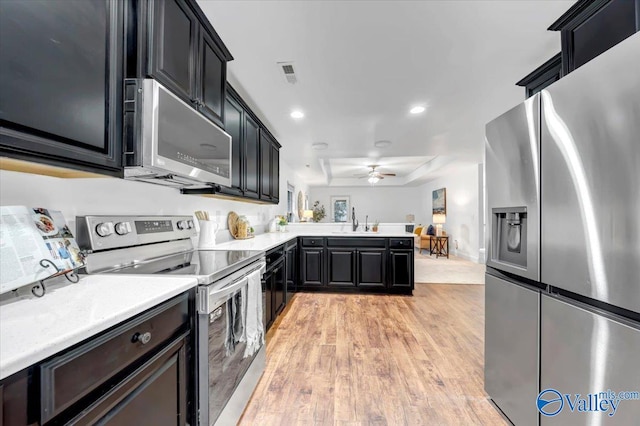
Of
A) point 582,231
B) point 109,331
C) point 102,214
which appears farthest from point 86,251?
point 582,231

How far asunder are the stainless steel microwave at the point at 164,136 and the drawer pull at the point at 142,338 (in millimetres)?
680

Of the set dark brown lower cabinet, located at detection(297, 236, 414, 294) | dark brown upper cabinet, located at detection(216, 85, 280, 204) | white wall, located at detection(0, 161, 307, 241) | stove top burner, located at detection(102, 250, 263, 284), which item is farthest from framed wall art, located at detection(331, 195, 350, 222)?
stove top burner, located at detection(102, 250, 263, 284)

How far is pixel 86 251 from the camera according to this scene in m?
1.21

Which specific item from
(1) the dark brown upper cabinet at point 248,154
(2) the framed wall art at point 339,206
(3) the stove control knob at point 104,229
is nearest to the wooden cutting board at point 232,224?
(1) the dark brown upper cabinet at point 248,154

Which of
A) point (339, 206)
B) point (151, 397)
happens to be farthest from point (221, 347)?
point (339, 206)

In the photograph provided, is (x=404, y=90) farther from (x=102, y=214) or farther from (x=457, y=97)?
(x=102, y=214)

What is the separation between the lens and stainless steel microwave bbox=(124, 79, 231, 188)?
1114mm

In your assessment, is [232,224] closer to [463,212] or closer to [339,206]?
[463,212]

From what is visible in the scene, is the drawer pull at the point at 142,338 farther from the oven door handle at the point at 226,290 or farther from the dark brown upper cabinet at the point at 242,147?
the dark brown upper cabinet at the point at 242,147

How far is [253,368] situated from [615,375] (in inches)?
68.4

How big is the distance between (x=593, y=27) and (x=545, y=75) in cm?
38

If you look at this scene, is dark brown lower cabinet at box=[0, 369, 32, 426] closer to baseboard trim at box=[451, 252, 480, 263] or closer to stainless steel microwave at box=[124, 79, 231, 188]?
stainless steel microwave at box=[124, 79, 231, 188]

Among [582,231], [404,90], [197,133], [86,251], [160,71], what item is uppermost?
[404,90]

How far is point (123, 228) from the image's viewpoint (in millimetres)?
1418
